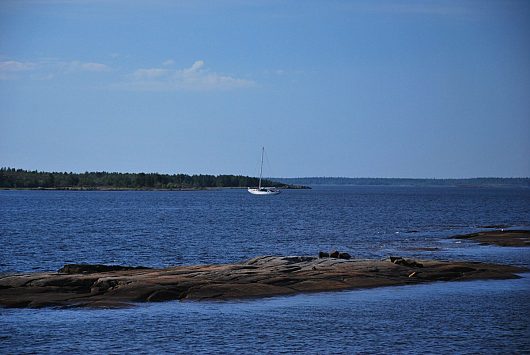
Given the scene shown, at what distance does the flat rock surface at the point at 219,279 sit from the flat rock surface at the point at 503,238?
22.5 metres

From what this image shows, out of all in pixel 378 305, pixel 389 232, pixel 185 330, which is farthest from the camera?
pixel 389 232

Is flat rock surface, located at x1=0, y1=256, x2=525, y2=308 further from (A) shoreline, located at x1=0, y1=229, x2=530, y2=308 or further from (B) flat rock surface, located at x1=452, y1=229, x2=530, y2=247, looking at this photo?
(B) flat rock surface, located at x1=452, y1=229, x2=530, y2=247

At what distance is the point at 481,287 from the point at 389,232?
5224 cm

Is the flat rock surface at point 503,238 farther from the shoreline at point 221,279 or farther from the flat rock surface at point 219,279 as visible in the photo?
the flat rock surface at point 219,279

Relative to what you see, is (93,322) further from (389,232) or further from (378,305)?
(389,232)

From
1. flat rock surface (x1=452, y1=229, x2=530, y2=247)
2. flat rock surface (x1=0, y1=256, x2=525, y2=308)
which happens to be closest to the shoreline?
flat rock surface (x1=0, y1=256, x2=525, y2=308)

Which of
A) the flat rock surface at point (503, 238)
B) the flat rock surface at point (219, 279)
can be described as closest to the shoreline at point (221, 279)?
the flat rock surface at point (219, 279)

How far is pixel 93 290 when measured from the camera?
125ft

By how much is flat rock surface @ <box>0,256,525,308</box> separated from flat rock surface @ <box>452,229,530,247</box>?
22530 millimetres

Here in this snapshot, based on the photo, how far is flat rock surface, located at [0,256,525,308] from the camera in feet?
122

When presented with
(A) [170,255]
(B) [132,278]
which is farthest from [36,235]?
(B) [132,278]

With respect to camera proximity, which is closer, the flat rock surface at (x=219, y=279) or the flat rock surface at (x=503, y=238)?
the flat rock surface at (x=219, y=279)

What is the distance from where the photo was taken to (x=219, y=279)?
40.9 meters

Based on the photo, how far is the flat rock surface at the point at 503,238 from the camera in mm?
71000
